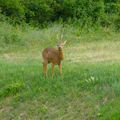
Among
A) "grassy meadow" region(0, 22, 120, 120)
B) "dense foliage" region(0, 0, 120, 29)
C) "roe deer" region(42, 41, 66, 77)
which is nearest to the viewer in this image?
"grassy meadow" region(0, 22, 120, 120)

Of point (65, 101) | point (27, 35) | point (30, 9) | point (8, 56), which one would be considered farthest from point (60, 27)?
point (65, 101)

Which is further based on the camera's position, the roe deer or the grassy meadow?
the roe deer

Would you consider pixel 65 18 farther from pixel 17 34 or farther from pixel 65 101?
pixel 65 101

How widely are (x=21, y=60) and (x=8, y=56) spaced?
1.44 m

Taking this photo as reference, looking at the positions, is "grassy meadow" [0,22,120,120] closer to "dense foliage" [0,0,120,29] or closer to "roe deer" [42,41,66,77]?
"roe deer" [42,41,66,77]

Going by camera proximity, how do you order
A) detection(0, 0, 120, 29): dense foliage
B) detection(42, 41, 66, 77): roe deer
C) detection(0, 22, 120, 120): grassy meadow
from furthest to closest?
detection(0, 0, 120, 29): dense foliage < detection(42, 41, 66, 77): roe deer < detection(0, 22, 120, 120): grassy meadow

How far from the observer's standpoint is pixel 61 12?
21281 mm

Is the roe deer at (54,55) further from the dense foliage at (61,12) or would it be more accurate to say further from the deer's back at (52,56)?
the dense foliage at (61,12)

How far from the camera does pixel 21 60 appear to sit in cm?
1237

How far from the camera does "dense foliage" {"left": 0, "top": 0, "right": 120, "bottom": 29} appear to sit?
2002 cm

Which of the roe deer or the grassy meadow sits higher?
the roe deer

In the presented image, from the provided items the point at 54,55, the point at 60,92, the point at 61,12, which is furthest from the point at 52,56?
the point at 61,12

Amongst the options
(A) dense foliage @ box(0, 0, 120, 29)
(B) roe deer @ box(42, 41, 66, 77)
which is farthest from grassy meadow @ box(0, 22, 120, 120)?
(A) dense foliage @ box(0, 0, 120, 29)

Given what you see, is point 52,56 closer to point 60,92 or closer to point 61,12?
point 60,92
